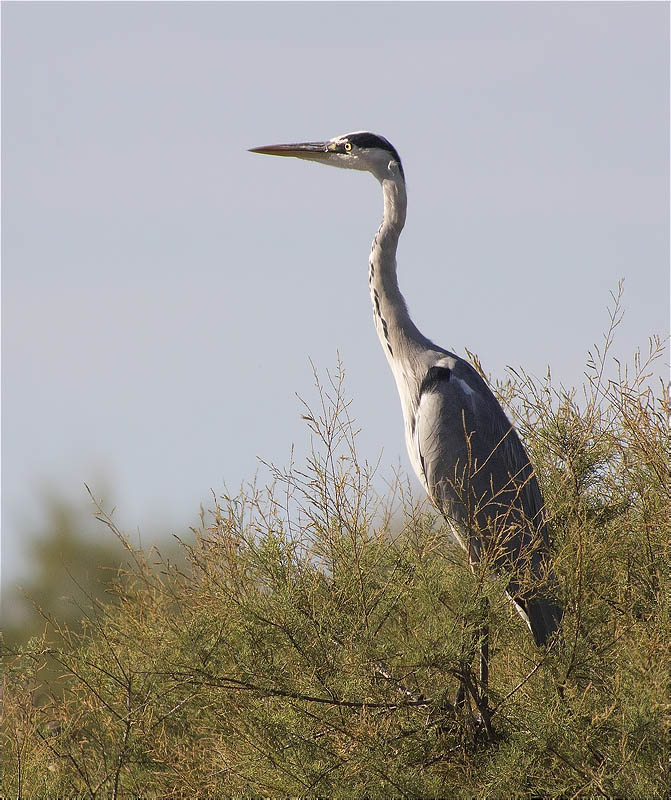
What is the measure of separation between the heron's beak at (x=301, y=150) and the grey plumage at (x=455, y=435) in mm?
412

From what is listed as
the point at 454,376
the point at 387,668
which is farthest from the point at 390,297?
the point at 387,668

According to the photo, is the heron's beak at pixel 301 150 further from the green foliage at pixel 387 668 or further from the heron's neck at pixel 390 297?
the green foliage at pixel 387 668

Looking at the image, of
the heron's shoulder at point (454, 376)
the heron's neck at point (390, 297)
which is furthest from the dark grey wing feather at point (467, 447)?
the heron's neck at point (390, 297)

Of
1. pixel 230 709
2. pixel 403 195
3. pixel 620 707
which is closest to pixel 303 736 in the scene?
pixel 230 709

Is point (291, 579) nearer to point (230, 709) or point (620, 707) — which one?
point (230, 709)

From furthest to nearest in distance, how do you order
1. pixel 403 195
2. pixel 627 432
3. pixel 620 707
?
pixel 403 195 < pixel 627 432 < pixel 620 707

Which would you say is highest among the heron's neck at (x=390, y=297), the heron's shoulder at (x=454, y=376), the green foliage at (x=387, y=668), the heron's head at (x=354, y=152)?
the heron's head at (x=354, y=152)

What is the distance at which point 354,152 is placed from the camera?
18.8 feet

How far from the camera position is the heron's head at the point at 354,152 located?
5613mm

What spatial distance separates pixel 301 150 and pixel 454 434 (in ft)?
6.85

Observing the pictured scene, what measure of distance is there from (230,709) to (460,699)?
0.92 meters

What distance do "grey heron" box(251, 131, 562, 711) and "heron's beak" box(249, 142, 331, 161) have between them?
343mm

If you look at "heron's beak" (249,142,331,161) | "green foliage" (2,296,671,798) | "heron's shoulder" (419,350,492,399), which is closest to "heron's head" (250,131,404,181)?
"heron's beak" (249,142,331,161)

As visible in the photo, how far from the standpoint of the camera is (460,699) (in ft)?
12.6
